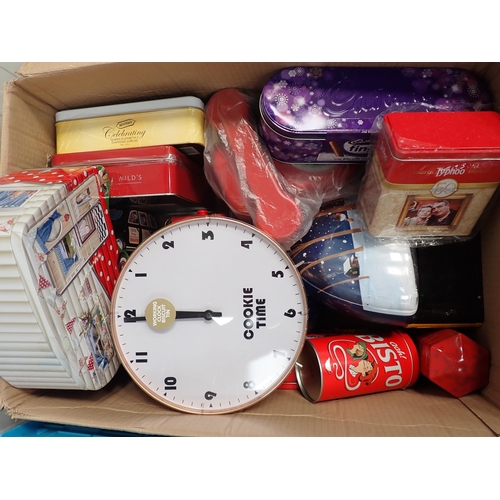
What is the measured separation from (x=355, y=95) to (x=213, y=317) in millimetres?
615

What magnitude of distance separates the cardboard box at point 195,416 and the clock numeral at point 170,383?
6 centimetres

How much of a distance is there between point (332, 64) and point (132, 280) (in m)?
0.69

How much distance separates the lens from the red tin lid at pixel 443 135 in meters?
0.75

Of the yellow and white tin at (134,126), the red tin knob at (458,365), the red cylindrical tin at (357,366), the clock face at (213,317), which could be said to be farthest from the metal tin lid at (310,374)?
the yellow and white tin at (134,126)

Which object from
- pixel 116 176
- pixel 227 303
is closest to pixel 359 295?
pixel 227 303

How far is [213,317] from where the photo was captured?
0.90m

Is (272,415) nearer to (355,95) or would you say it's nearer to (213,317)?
(213,317)

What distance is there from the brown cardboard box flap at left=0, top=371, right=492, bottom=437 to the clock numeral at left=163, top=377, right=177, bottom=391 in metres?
0.06

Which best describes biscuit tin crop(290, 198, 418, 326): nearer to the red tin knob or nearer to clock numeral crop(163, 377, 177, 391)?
the red tin knob

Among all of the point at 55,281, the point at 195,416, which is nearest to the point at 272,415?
the point at 195,416

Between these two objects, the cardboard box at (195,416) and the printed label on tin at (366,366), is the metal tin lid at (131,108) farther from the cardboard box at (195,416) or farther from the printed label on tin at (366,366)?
the printed label on tin at (366,366)

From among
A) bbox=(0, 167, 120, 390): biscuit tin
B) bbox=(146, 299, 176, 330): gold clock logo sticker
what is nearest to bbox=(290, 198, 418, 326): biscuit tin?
bbox=(146, 299, 176, 330): gold clock logo sticker

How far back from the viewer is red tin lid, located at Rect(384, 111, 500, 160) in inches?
29.6

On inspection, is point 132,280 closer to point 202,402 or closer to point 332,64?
point 202,402
